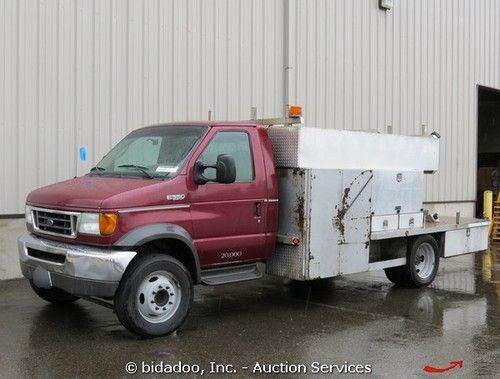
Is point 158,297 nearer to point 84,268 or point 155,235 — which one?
point 155,235

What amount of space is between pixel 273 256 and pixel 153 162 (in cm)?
188

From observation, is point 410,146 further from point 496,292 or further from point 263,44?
point 263,44

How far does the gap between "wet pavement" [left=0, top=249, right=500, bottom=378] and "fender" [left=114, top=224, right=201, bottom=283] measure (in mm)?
960

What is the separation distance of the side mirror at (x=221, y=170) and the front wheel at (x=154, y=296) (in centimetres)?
90

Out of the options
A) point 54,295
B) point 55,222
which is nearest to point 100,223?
point 55,222

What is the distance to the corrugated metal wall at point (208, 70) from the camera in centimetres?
916

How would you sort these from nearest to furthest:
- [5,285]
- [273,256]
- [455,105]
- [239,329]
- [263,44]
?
[239,329] < [273,256] < [5,285] < [263,44] < [455,105]

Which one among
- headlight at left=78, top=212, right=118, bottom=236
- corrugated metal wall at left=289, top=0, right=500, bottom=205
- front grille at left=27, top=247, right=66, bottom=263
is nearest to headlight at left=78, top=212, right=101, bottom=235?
headlight at left=78, top=212, right=118, bottom=236

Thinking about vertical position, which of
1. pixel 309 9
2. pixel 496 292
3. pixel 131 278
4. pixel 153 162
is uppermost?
pixel 309 9

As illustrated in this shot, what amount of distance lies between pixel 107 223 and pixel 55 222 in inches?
31.7

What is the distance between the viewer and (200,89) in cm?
1100

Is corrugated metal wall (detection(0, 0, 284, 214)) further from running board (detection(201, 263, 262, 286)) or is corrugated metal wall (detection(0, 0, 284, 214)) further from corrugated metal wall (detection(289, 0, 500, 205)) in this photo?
running board (detection(201, 263, 262, 286))

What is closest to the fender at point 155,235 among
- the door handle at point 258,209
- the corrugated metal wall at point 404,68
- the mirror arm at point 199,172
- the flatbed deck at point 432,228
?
the mirror arm at point 199,172

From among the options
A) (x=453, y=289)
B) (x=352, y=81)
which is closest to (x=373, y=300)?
(x=453, y=289)
